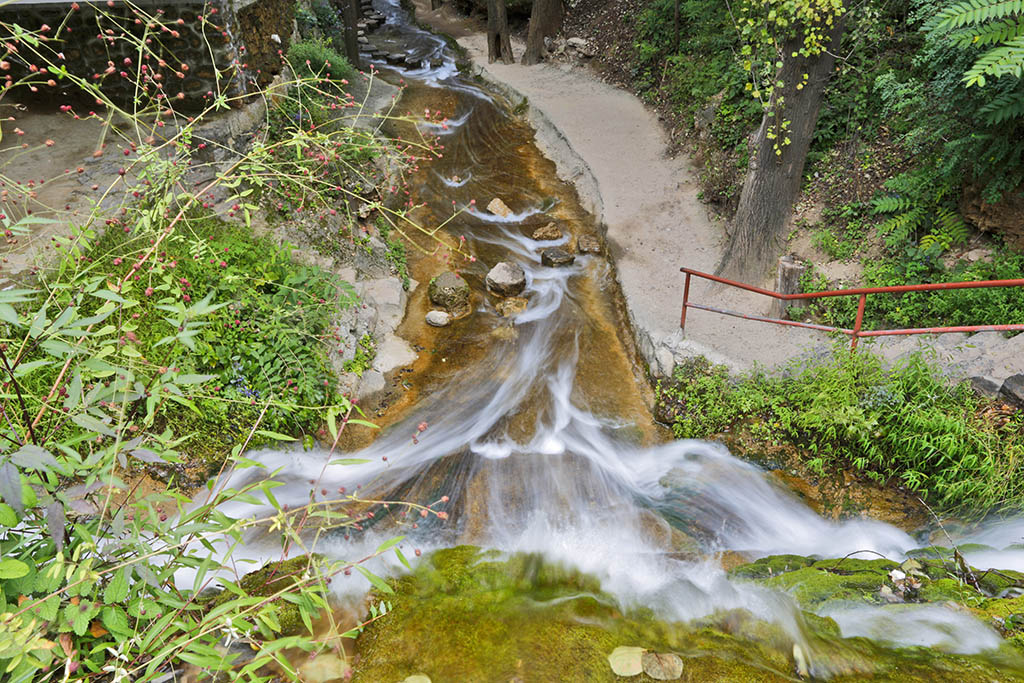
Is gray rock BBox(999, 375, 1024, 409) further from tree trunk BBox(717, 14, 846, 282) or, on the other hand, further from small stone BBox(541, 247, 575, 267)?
small stone BBox(541, 247, 575, 267)

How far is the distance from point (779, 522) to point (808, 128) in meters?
4.68

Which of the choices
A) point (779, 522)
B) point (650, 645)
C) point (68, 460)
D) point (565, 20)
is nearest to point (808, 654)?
point (650, 645)

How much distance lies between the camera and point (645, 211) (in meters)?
10.0

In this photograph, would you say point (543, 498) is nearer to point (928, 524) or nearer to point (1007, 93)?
point (928, 524)

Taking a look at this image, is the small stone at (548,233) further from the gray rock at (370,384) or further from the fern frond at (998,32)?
the fern frond at (998,32)

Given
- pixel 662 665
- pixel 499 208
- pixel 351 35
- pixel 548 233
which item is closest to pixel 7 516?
pixel 662 665

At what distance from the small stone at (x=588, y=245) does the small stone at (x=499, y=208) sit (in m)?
1.51

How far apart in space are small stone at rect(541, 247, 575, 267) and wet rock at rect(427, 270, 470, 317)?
1.59 meters

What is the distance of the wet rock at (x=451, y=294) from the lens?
843 centimetres

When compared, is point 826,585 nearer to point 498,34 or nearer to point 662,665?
point 662,665

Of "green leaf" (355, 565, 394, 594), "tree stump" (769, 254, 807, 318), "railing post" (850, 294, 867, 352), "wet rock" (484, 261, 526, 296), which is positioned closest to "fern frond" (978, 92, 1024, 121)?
"railing post" (850, 294, 867, 352)

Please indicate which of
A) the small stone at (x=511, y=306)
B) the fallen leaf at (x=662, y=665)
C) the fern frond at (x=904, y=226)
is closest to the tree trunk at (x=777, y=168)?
the fern frond at (x=904, y=226)

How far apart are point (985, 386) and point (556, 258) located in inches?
220

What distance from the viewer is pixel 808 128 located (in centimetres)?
738
